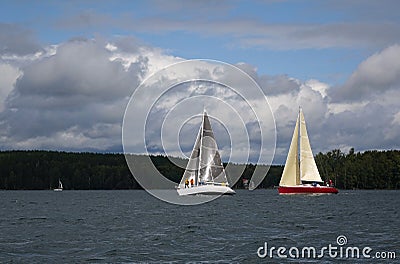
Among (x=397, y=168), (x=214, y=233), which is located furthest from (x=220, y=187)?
(x=397, y=168)

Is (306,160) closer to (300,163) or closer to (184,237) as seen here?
(300,163)

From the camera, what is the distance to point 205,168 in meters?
105

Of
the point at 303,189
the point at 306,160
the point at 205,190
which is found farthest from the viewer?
the point at 306,160

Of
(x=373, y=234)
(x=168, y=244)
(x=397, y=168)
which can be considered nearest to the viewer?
(x=168, y=244)

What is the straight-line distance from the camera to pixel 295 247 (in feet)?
122

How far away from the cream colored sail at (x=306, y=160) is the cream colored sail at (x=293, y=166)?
873 millimetres

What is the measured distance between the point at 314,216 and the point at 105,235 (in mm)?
23695

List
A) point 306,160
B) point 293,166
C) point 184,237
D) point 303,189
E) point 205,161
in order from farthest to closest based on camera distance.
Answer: point 306,160 → point 293,166 → point 303,189 → point 205,161 → point 184,237

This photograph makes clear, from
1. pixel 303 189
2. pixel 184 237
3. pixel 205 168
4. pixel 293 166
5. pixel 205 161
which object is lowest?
pixel 184 237

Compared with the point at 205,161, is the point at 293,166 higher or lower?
lower

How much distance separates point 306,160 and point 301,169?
5.68 feet

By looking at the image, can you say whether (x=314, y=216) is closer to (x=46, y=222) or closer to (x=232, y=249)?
(x=46, y=222)

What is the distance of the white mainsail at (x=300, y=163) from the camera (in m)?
114

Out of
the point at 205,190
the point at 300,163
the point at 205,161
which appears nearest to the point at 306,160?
the point at 300,163
